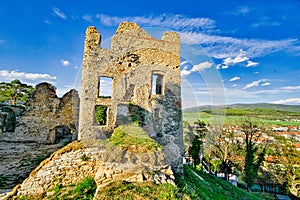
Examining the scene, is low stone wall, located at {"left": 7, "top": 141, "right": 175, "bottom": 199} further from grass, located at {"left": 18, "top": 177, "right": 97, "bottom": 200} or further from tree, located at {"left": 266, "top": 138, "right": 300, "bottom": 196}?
tree, located at {"left": 266, "top": 138, "right": 300, "bottom": 196}

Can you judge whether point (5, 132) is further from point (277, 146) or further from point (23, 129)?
point (277, 146)

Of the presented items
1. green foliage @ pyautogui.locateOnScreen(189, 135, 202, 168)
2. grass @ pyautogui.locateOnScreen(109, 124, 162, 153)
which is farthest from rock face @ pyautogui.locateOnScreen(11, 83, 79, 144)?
green foliage @ pyautogui.locateOnScreen(189, 135, 202, 168)

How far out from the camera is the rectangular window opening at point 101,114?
985 centimetres

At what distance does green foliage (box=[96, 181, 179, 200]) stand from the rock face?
9489 mm

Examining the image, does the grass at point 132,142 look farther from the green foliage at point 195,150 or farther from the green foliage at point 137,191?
the green foliage at point 195,150

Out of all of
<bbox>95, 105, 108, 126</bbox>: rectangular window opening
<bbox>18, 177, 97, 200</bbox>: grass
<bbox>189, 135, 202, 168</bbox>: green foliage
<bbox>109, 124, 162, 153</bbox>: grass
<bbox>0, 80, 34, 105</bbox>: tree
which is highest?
<bbox>0, 80, 34, 105</bbox>: tree

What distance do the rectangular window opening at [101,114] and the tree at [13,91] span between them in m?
12.2

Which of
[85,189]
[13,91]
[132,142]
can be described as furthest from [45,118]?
[132,142]

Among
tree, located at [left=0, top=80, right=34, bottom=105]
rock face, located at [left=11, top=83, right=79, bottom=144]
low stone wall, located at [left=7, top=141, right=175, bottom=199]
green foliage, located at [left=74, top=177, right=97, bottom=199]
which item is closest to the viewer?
low stone wall, located at [left=7, top=141, right=175, bottom=199]

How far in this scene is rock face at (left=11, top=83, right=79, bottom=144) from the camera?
14.1 meters

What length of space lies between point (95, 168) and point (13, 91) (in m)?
16.0

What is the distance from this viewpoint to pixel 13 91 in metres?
18.3

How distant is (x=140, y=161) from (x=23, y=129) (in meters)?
11.9

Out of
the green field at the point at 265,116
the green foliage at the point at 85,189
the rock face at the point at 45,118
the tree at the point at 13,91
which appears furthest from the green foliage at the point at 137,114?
the tree at the point at 13,91
